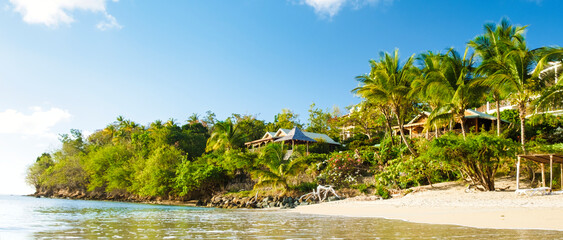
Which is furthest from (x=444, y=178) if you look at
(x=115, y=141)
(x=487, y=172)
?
(x=115, y=141)

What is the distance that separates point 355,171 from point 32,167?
53440 mm

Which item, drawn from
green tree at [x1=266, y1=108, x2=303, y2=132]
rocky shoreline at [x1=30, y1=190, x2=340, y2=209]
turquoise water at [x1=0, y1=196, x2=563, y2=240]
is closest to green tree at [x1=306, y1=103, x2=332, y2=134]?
green tree at [x1=266, y1=108, x2=303, y2=132]

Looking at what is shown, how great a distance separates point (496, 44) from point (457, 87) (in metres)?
2.70

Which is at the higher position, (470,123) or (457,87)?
(457,87)

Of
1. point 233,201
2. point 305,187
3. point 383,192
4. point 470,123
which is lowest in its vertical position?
point 233,201

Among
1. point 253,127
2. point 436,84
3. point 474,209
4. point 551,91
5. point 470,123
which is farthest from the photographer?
point 253,127

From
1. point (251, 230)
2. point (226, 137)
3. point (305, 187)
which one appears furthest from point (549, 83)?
point (226, 137)

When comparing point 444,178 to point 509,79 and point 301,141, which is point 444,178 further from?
point 301,141

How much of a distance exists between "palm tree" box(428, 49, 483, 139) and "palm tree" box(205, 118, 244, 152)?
20000 mm

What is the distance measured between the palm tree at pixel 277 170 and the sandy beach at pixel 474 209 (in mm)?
6176

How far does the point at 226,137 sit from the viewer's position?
1388 inches

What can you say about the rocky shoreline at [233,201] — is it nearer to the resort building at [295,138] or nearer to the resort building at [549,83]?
the resort building at [295,138]

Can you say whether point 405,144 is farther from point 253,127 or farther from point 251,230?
point 253,127

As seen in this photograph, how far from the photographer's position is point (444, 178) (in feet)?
60.3
